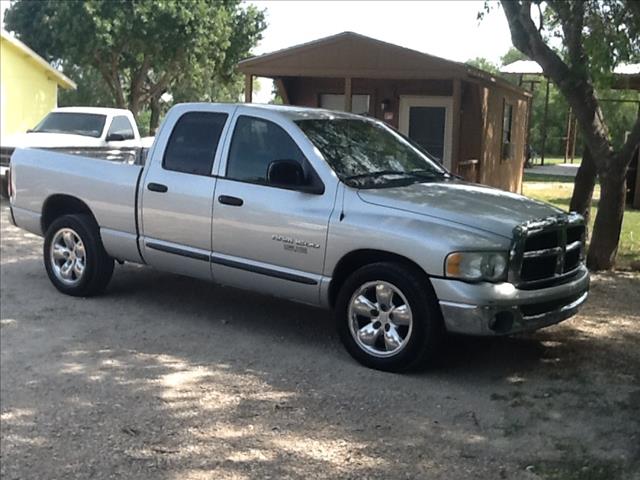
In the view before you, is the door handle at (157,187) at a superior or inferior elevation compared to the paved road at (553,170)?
superior

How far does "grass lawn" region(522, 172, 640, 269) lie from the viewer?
1123 cm

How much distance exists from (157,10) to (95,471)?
28.2 metres

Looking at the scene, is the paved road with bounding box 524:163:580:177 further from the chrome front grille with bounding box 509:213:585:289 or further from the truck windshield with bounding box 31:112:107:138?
the chrome front grille with bounding box 509:213:585:289

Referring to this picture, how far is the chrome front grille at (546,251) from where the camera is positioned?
5.72 metres

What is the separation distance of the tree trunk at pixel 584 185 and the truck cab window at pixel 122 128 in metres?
9.35

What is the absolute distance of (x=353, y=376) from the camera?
589cm

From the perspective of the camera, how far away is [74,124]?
16.7 metres

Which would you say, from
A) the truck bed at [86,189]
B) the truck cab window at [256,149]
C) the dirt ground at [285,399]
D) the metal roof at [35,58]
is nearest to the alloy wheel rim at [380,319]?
the dirt ground at [285,399]

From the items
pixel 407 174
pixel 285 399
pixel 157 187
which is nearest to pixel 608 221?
pixel 407 174

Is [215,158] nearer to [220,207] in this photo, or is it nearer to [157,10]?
[220,207]

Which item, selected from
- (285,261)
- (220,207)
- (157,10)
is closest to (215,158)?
(220,207)

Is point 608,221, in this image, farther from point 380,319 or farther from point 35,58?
point 35,58

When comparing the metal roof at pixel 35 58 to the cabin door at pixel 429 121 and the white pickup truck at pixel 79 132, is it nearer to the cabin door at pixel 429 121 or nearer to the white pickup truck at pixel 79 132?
the white pickup truck at pixel 79 132

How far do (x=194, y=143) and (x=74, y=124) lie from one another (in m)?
10.2
